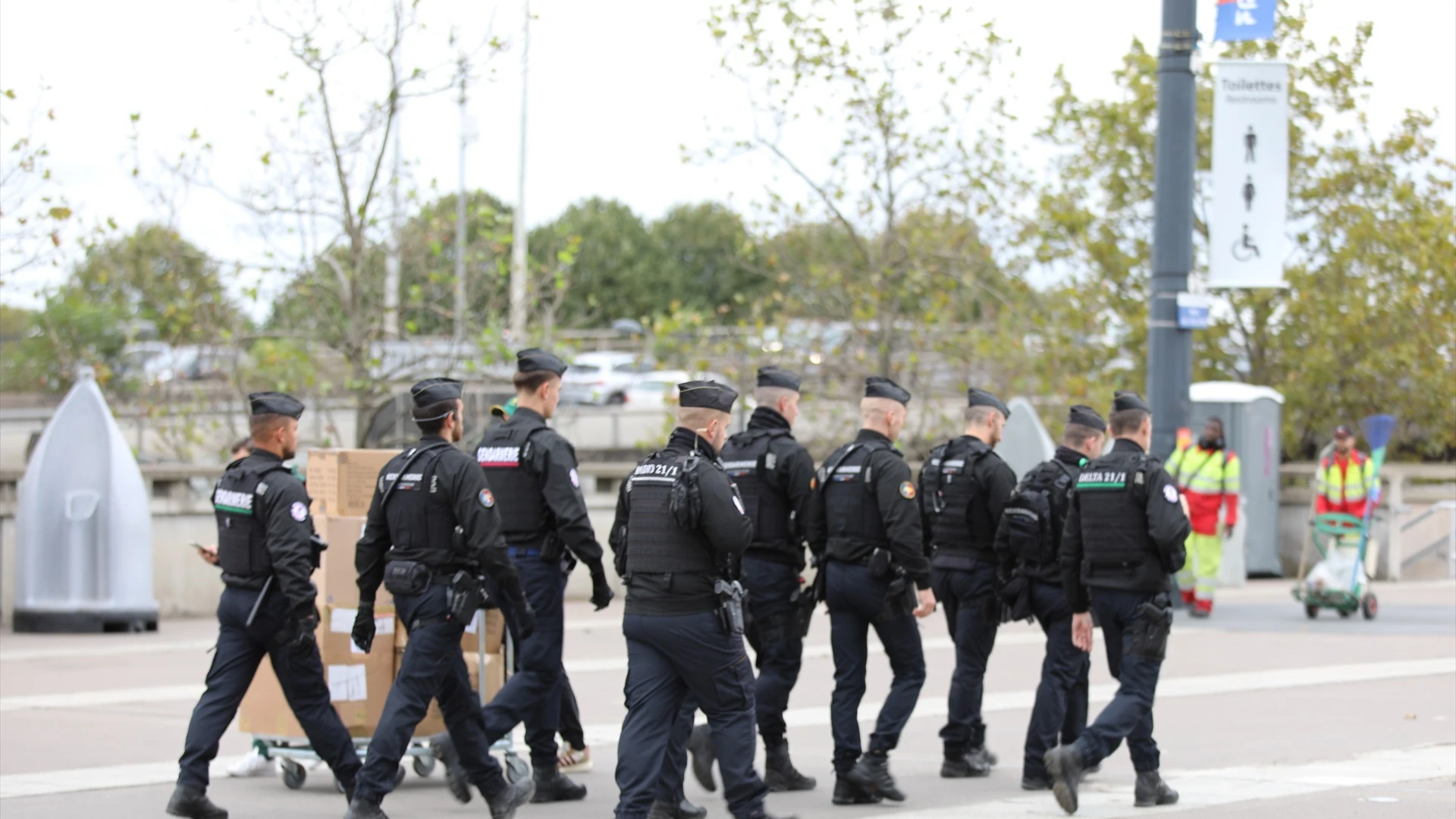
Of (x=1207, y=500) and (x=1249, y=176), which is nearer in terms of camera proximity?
(x=1249, y=176)

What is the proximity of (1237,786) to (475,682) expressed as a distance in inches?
148

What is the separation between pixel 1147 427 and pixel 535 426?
2885 millimetres

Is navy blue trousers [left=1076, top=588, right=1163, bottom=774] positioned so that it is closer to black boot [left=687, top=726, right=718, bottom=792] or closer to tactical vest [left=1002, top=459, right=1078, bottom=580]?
tactical vest [left=1002, top=459, right=1078, bottom=580]

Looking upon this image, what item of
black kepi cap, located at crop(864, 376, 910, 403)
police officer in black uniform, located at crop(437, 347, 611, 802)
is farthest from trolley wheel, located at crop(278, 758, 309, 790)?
black kepi cap, located at crop(864, 376, 910, 403)

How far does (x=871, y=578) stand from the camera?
8.09 m

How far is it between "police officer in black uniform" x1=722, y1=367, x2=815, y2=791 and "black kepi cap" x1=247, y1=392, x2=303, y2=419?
202 cm

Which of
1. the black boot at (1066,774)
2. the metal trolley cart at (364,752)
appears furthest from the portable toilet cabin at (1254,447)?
the metal trolley cart at (364,752)

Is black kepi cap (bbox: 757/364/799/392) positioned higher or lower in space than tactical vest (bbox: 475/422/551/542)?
higher

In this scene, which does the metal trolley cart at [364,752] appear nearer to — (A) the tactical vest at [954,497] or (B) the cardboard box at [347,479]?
(B) the cardboard box at [347,479]

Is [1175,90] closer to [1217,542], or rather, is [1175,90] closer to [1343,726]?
[1217,542]

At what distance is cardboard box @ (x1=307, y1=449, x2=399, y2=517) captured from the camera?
28.0ft

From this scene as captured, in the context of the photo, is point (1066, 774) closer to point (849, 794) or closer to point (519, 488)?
point (849, 794)

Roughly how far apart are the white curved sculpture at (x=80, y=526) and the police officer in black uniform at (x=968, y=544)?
29.4 ft

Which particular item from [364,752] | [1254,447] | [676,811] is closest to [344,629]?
[364,752]
